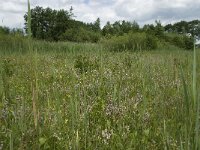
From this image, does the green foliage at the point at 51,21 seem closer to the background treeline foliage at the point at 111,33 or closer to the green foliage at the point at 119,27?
the background treeline foliage at the point at 111,33

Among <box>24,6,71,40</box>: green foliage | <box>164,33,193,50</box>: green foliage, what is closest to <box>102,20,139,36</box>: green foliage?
<box>164,33,193,50</box>: green foliage

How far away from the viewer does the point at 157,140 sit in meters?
3.32

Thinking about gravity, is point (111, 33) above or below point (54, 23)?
below

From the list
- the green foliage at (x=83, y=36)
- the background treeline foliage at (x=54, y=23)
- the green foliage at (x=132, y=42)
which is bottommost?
the green foliage at (x=132, y=42)

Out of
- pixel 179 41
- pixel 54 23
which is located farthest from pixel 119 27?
pixel 54 23

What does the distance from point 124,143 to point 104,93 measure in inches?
90.7

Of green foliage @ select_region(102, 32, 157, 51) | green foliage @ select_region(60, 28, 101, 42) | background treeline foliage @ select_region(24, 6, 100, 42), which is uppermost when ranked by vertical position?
background treeline foliage @ select_region(24, 6, 100, 42)

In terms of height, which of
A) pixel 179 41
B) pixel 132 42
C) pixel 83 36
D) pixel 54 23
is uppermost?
pixel 54 23

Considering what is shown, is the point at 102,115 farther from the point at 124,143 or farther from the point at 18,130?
the point at 18,130

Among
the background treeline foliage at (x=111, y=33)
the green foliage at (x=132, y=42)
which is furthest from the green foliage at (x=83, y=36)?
the green foliage at (x=132, y=42)

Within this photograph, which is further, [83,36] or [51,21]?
[51,21]

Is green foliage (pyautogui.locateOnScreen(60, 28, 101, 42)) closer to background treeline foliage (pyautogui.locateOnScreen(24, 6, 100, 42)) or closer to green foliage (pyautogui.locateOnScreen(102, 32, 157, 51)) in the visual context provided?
background treeline foliage (pyautogui.locateOnScreen(24, 6, 100, 42))

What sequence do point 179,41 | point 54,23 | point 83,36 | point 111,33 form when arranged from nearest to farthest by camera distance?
point 83,36 → point 179,41 → point 111,33 → point 54,23

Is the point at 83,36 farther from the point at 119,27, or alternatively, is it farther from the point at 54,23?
the point at 54,23
